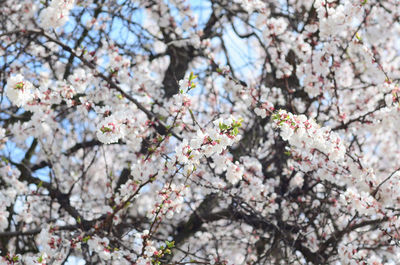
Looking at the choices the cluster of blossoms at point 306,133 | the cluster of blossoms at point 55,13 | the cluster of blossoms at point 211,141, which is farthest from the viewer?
the cluster of blossoms at point 55,13

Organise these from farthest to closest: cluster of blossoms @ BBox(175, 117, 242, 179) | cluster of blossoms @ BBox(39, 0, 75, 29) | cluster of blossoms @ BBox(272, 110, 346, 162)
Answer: cluster of blossoms @ BBox(39, 0, 75, 29), cluster of blossoms @ BBox(272, 110, 346, 162), cluster of blossoms @ BBox(175, 117, 242, 179)

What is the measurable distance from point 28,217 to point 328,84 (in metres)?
3.35

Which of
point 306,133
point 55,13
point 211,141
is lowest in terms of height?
point 211,141

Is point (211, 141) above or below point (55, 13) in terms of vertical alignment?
below

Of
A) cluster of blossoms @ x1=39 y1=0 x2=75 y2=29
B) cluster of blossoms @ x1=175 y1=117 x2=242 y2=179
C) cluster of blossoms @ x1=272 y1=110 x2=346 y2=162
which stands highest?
cluster of blossoms @ x1=39 y1=0 x2=75 y2=29

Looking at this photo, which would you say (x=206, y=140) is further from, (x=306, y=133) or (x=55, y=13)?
(x=55, y=13)

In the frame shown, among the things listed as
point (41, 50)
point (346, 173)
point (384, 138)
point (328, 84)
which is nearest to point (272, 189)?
point (346, 173)

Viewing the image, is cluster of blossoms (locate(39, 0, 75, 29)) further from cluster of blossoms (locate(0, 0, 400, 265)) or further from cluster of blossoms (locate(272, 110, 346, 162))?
cluster of blossoms (locate(272, 110, 346, 162))

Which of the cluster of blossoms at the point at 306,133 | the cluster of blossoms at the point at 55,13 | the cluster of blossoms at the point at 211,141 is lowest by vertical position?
the cluster of blossoms at the point at 211,141

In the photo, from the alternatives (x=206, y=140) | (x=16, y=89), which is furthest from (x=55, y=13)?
(x=206, y=140)

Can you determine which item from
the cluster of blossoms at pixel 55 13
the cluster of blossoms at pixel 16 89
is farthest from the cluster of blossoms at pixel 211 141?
the cluster of blossoms at pixel 55 13

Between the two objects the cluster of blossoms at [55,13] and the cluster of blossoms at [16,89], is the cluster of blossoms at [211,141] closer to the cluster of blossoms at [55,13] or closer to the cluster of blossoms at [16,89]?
the cluster of blossoms at [16,89]

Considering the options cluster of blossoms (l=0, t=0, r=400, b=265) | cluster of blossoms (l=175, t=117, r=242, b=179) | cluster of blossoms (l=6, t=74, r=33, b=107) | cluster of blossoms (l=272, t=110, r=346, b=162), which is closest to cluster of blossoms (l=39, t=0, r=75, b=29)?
cluster of blossoms (l=0, t=0, r=400, b=265)

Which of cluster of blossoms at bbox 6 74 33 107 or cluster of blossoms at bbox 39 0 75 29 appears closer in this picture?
cluster of blossoms at bbox 6 74 33 107
